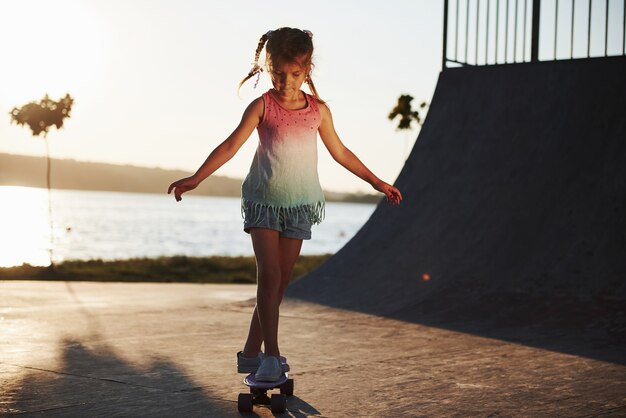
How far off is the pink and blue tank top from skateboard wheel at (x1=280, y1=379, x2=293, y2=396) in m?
0.90

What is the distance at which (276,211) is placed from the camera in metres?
4.59

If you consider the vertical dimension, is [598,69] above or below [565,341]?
above

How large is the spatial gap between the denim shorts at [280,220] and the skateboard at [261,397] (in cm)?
72

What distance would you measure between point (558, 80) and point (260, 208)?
20.4 ft

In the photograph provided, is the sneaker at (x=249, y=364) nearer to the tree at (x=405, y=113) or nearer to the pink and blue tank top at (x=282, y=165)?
the pink and blue tank top at (x=282, y=165)

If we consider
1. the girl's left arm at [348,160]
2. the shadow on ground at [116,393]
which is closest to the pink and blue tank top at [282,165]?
the girl's left arm at [348,160]

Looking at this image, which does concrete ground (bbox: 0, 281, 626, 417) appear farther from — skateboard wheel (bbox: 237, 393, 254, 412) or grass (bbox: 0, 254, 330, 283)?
grass (bbox: 0, 254, 330, 283)

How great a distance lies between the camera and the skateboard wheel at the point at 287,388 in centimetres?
494

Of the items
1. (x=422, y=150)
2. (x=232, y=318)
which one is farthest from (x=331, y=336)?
(x=422, y=150)

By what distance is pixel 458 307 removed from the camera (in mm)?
8578

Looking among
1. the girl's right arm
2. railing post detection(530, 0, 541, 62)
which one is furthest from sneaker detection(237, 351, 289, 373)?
railing post detection(530, 0, 541, 62)

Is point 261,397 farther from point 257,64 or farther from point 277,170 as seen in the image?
point 257,64

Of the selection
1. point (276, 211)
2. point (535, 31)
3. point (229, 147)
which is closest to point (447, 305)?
point (535, 31)

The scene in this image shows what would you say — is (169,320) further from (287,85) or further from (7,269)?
(7,269)
